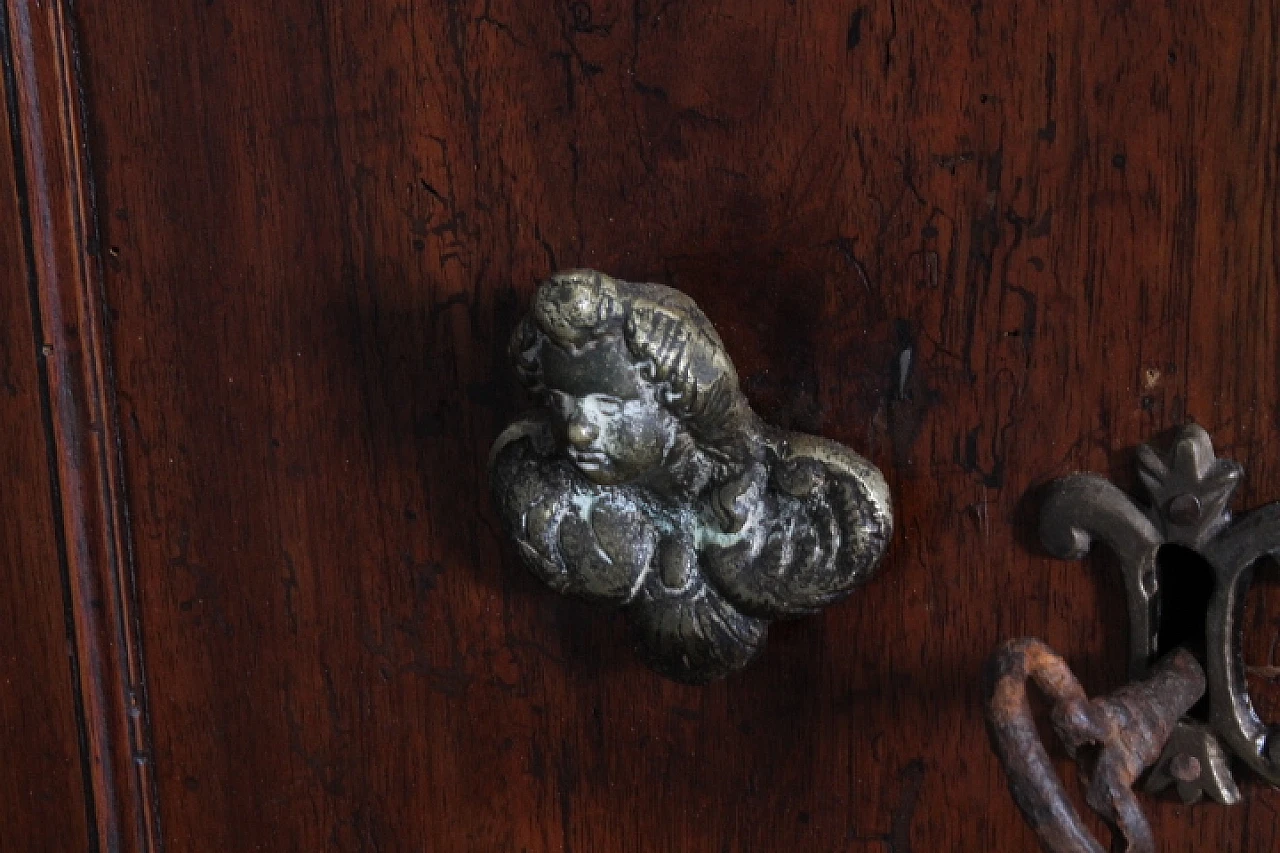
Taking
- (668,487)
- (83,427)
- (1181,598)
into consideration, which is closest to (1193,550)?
(1181,598)

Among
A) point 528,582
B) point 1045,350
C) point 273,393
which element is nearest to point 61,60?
point 273,393

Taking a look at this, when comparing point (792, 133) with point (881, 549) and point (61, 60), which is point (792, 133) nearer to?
point (881, 549)

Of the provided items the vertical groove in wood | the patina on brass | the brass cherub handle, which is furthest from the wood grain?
the brass cherub handle

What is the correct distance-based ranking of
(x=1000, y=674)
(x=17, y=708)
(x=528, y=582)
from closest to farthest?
(x=1000, y=674)
(x=528, y=582)
(x=17, y=708)

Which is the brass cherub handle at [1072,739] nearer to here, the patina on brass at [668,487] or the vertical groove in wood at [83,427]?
the patina on brass at [668,487]

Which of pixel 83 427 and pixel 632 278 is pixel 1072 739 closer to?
pixel 632 278

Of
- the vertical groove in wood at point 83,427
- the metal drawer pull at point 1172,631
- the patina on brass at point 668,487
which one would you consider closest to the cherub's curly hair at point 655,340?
the patina on brass at point 668,487
